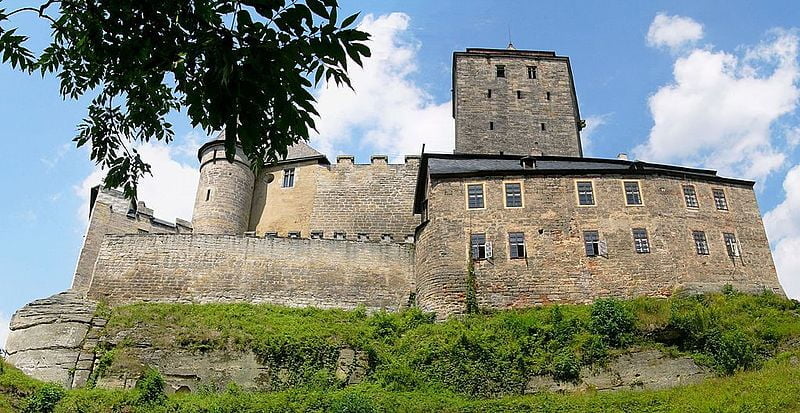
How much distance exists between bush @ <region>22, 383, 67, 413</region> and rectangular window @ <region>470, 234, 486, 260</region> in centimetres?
1656

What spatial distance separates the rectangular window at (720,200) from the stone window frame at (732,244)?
1288 mm

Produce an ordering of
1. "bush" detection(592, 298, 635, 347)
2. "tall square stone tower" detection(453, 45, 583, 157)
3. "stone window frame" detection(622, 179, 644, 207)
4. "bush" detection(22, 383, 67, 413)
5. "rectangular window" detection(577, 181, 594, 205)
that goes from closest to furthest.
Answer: "bush" detection(22, 383, 67, 413) → "bush" detection(592, 298, 635, 347) → "stone window frame" detection(622, 179, 644, 207) → "rectangular window" detection(577, 181, 594, 205) → "tall square stone tower" detection(453, 45, 583, 157)

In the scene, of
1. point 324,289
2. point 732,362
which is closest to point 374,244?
point 324,289

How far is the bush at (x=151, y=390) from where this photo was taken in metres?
22.7

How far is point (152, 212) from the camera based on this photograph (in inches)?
1641

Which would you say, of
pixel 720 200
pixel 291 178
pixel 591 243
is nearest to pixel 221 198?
pixel 291 178

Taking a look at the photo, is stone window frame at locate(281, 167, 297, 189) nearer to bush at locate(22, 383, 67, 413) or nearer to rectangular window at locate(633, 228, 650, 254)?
bush at locate(22, 383, 67, 413)

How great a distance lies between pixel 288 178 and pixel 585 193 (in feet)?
63.8

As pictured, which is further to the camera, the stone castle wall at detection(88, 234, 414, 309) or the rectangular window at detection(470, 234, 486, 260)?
the stone castle wall at detection(88, 234, 414, 309)

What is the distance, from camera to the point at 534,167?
31891 millimetres

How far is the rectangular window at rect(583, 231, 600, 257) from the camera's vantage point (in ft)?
93.8

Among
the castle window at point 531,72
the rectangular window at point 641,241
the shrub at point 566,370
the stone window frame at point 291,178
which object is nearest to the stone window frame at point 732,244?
the rectangular window at point 641,241

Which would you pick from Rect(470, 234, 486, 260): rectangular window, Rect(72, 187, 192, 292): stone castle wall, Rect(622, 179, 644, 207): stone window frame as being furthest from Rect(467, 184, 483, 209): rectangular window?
Rect(72, 187, 192, 292): stone castle wall

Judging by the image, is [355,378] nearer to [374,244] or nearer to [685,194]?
[374,244]
